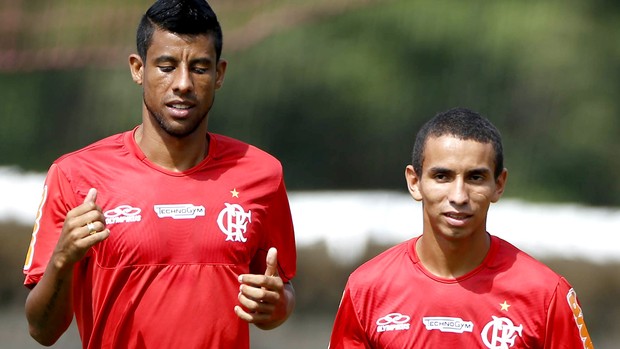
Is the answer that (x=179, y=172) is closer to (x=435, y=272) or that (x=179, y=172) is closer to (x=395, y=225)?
(x=435, y=272)

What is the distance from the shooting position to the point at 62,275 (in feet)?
12.0

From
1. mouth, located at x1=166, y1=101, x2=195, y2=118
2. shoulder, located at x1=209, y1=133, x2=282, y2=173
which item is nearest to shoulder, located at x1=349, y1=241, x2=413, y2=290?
shoulder, located at x1=209, y1=133, x2=282, y2=173

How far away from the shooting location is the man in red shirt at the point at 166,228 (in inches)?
148

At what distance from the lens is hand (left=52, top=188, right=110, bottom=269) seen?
3473mm

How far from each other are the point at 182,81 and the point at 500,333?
4.27 feet

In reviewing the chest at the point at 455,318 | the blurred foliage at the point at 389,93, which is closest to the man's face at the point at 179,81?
the chest at the point at 455,318

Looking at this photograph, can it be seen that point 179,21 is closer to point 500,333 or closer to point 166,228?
point 166,228

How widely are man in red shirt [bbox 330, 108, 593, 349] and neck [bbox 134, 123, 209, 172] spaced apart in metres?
0.69

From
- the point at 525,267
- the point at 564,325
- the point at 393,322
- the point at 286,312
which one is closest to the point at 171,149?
the point at 286,312

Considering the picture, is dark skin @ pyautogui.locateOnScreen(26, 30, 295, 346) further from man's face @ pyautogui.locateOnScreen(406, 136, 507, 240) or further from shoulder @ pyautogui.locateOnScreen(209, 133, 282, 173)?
man's face @ pyautogui.locateOnScreen(406, 136, 507, 240)

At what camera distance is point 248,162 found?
13.4 ft

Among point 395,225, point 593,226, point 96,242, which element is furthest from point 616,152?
point 96,242

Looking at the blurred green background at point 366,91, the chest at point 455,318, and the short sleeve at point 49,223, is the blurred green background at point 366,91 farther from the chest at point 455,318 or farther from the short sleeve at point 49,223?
the short sleeve at point 49,223

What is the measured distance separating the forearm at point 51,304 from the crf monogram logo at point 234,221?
0.52 metres
